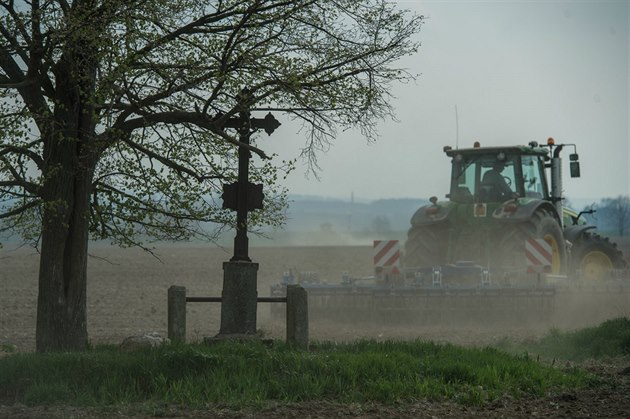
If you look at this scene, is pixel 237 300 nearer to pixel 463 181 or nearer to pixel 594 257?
pixel 463 181

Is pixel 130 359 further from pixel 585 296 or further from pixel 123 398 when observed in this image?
pixel 585 296

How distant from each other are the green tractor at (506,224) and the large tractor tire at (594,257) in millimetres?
21

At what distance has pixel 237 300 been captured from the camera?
1182cm

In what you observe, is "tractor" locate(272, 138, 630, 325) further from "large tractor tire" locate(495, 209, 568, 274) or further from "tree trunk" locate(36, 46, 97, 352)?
"tree trunk" locate(36, 46, 97, 352)

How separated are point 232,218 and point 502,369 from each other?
13.7 ft

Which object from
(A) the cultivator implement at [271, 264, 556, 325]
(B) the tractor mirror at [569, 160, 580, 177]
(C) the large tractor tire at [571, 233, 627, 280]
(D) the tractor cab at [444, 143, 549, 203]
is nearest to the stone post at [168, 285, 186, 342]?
(A) the cultivator implement at [271, 264, 556, 325]

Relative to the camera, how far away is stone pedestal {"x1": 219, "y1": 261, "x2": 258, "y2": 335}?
11.8m

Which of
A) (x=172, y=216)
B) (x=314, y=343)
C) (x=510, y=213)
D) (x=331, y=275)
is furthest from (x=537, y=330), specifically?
(x=331, y=275)

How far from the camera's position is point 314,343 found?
12.1 m

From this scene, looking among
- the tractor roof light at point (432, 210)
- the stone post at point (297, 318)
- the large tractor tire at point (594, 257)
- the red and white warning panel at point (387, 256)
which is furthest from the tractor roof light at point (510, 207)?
the stone post at point (297, 318)

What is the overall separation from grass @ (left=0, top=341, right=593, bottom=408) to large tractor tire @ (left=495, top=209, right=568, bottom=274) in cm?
806

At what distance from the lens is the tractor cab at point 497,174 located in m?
19.2

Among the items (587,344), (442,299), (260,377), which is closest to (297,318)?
(260,377)

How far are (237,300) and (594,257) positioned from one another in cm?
1126
